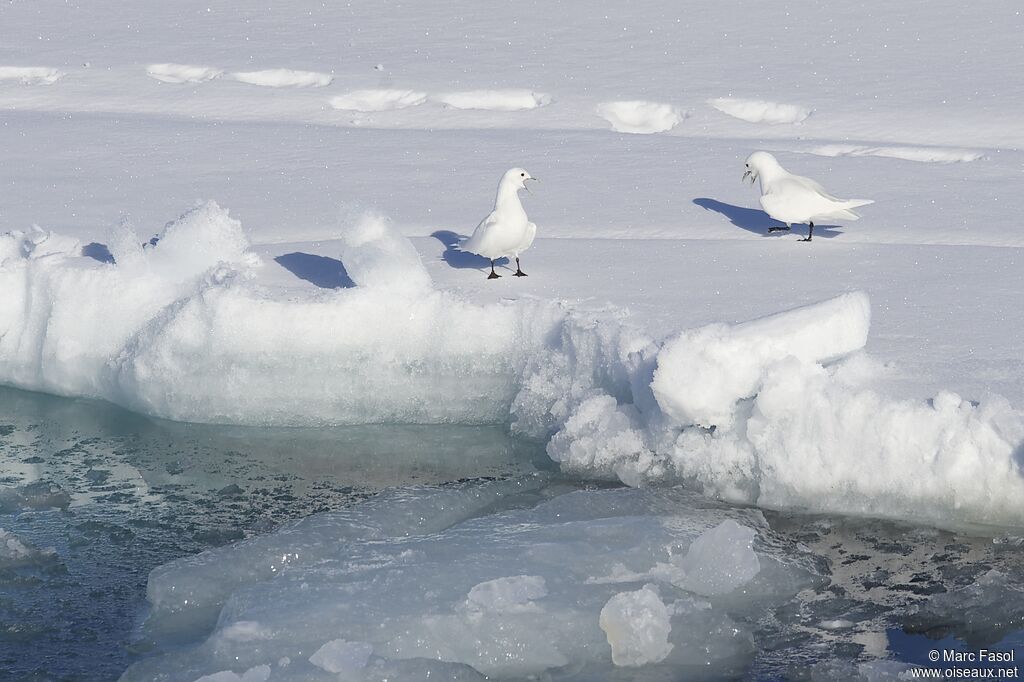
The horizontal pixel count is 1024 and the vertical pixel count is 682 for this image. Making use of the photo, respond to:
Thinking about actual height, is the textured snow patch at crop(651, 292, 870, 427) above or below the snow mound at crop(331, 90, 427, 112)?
below

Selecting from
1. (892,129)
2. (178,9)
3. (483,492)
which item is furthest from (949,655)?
(178,9)

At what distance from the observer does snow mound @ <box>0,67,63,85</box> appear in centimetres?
1334

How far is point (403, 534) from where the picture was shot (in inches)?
217

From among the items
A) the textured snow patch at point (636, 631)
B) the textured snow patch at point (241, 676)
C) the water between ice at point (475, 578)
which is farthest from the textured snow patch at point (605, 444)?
the textured snow patch at point (241, 676)

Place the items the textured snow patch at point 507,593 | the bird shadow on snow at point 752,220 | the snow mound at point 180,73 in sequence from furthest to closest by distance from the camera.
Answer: the snow mound at point 180,73 < the bird shadow on snow at point 752,220 < the textured snow patch at point 507,593

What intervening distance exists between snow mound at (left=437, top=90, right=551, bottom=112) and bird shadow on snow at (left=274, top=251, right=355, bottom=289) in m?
4.62

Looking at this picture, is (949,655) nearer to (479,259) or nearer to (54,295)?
(479,259)

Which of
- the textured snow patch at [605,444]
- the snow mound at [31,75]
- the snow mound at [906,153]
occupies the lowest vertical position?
the textured snow patch at [605,444]

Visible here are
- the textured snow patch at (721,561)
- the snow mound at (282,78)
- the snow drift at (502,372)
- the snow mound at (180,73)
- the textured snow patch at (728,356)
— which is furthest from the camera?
the snow mound at (180,73)

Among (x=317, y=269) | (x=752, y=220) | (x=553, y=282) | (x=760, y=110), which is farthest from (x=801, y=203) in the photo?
(x=760, y=110)

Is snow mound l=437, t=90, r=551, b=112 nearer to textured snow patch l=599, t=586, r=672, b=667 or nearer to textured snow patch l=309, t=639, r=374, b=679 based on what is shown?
textured snow patch l=599, t=586, r=672, b=667

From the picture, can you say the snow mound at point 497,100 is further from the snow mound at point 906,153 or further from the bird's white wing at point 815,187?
the bird's white wing at point 815,187

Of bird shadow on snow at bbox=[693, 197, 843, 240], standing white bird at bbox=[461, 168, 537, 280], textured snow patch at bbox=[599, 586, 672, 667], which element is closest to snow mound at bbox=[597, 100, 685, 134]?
bird shadow on snow at bbox=[693, 197, 843, 240]

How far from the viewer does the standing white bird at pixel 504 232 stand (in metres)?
7.23
